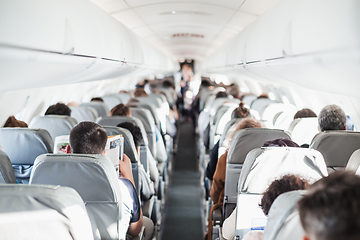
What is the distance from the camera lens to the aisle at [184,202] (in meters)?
4.49

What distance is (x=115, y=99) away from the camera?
8172mm

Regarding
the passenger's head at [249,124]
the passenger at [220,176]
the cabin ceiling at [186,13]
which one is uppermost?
the cabin ceiling at [186,13]

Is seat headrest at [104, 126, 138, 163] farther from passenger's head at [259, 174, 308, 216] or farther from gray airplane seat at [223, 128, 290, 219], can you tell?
passenger's head at [259, 174, 308, 216]

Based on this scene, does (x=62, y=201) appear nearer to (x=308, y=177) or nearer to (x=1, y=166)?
(x=1, y=166)

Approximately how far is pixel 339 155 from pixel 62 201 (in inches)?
84.9

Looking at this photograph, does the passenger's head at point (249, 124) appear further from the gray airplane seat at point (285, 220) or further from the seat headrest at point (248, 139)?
the gray airplane seat at point (285, 220)

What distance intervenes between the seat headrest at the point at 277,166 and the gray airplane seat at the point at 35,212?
3.81 ft

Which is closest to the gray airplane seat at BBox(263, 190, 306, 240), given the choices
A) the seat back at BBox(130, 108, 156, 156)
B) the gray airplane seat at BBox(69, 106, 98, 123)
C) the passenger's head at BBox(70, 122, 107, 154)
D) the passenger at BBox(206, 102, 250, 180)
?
the passenger's head at BBox(70, 122, 107, 154)

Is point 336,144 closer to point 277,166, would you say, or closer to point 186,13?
point 277,166

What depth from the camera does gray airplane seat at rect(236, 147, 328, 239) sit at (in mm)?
1908

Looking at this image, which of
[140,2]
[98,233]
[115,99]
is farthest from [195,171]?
[98,233]

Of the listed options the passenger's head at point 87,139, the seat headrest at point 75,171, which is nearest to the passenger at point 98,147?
the passenger's head at point 87,139

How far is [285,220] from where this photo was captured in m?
1.12

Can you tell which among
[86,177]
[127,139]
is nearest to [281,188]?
[86,177]
